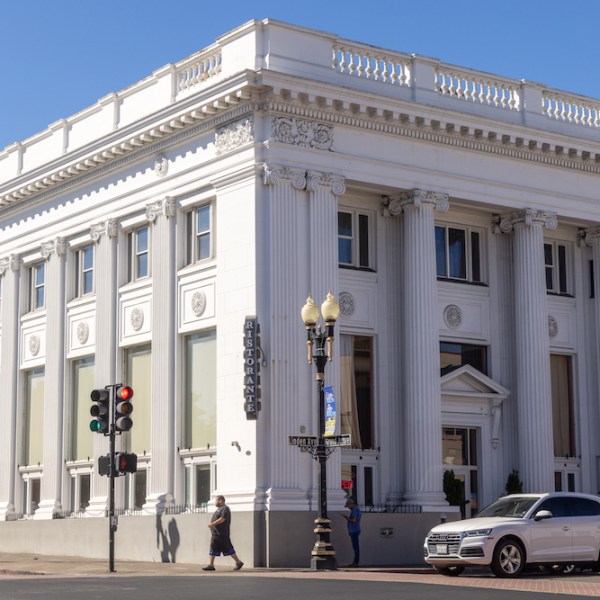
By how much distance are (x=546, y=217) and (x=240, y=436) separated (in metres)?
12.2

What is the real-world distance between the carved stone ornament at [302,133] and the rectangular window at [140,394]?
26.5ft

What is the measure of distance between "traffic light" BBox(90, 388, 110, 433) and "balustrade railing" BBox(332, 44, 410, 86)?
37.7ft

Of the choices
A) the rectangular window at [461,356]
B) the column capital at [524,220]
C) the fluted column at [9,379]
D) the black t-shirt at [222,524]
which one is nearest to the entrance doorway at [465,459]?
the rectangular window at [461,356]

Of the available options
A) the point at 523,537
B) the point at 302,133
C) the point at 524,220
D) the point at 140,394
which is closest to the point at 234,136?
the point at 302,133

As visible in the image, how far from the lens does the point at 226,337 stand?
1283 inches

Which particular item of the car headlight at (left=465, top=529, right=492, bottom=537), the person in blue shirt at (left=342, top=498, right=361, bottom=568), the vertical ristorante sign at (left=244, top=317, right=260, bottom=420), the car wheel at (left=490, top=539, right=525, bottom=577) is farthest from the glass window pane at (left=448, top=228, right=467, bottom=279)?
the car wheel at (left=490, top=539, right=525, bottom=577)

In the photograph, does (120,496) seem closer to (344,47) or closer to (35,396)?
(35,396)

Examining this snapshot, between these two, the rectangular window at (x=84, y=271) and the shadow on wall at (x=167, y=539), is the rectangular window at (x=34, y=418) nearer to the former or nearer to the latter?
the rectangular window at (x=84, y=271)

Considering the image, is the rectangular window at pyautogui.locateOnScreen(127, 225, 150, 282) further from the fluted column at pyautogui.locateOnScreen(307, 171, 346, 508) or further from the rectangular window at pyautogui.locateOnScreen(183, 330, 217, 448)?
the fluted column at pyautogui.locateOnScreen(307, 171, 346, 508)

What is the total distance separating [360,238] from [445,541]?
488 inches

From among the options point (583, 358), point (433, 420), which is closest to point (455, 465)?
point (433, 420)

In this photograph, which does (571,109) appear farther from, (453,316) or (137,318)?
(137,318)

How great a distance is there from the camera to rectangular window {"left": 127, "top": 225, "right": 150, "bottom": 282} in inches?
1465

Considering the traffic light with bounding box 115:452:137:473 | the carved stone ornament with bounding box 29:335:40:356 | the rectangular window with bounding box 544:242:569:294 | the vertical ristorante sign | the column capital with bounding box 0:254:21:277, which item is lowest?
the traffic light with bounding box 115:452:137:473
